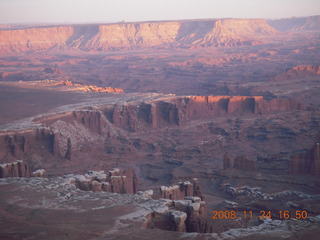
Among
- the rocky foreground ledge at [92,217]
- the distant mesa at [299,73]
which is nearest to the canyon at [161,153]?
the rocky foreground ledge at [92,217]

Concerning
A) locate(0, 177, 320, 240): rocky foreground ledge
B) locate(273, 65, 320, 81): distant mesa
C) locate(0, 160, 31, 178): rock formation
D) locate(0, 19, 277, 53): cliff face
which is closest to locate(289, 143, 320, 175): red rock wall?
locate(0, 177, 320, 240): rocky foreground ledge

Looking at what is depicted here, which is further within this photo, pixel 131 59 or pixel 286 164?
pixel 131 59

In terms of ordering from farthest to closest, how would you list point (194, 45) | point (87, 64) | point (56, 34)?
1. point (56, 34)
2. point (194, 45)
3. point (87, 64)

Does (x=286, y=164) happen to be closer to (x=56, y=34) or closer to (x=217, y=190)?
(x=217, y=190)

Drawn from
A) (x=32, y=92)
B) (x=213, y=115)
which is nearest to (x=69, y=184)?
(x=213, y=115)

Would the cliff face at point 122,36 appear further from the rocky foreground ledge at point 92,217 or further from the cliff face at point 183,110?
the rocky foreground ledge at point 92,217

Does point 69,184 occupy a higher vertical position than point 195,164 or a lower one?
higher
